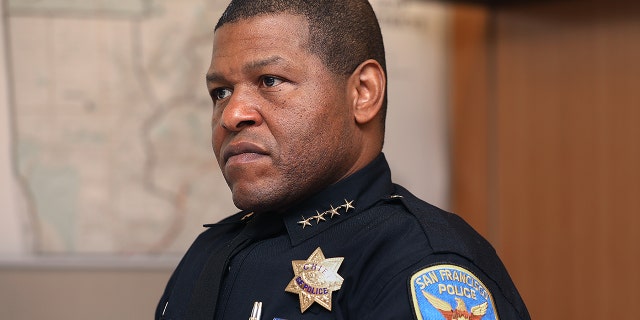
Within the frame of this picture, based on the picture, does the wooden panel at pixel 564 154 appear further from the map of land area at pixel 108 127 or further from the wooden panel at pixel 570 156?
the map of land area at pixel 108 127

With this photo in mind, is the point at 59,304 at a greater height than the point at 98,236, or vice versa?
the point at 98,236

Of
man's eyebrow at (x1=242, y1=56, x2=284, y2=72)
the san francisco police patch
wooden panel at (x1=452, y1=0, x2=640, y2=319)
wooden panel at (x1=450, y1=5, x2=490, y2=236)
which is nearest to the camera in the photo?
the san francisco police patch

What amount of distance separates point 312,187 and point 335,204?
0.05 meters

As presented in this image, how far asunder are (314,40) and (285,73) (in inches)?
2.9

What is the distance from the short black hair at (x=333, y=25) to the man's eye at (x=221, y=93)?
104 millimetres

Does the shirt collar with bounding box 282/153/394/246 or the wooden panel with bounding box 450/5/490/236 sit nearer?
the shirt collar with bounding box 282/153/394/246

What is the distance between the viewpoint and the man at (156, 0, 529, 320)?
114cm

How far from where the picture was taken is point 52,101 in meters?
2.53

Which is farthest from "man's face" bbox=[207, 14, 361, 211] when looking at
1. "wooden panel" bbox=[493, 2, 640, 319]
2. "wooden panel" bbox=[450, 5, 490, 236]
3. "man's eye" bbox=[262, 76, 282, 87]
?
"wooden panel" bbox=[450, 5, 490, 236]

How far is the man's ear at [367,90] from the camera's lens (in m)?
1.31

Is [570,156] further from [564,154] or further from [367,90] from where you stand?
[367,90]

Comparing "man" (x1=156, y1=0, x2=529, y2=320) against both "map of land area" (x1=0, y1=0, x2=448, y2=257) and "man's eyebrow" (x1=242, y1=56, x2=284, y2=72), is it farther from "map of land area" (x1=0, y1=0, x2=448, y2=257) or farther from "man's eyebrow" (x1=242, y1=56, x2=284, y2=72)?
"map of land area" (x1=0, y1=0, x2=448, y2=257)

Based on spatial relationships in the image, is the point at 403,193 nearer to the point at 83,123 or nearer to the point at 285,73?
the point at 285,73

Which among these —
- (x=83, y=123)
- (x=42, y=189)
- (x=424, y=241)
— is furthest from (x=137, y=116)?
(x=424, y=241)
